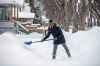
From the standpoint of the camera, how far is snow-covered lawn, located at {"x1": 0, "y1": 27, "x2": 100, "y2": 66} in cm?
173

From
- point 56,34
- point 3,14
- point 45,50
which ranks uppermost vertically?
point 3,14

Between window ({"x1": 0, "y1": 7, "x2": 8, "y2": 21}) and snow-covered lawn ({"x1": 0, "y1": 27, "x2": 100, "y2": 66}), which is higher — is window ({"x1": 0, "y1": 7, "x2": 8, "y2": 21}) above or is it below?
above

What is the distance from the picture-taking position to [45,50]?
174cm

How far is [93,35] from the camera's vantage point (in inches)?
69.4

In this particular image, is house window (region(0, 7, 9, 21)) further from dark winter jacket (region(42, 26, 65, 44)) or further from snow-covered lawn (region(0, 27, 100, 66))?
dark winter jacket (region(42, 26, 65, 44))

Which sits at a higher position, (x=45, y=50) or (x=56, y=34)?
(x=56, y=34)

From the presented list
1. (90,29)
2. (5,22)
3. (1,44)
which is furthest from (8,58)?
(90,29)

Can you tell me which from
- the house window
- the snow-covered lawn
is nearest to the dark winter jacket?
the snow-covered lawn

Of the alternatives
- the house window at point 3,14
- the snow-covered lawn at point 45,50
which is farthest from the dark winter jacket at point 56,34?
the house window at point 3,14

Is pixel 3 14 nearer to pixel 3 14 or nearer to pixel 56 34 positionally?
pixel 3 14

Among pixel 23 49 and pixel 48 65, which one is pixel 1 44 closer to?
pixel 23 49

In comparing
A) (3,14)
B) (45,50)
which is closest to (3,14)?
(3,14)

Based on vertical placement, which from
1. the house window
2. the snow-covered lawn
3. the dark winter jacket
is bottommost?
the snow-covered lawn

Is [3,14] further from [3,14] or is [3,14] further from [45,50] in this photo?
[45,50]
